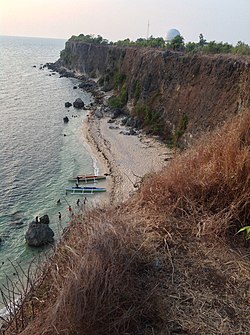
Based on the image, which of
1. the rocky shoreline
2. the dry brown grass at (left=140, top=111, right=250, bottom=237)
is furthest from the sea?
the dry brown grass at (left=140, top=111, right=250, bottom=237)

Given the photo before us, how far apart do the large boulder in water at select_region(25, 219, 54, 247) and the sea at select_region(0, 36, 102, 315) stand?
31 cm

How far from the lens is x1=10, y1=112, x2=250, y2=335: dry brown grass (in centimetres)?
438

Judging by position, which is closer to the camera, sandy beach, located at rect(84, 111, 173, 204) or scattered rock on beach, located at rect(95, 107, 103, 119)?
sandy beach, located at rect(84, 111, 173, 204)

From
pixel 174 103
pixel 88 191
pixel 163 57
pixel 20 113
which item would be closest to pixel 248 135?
pixel 88 191

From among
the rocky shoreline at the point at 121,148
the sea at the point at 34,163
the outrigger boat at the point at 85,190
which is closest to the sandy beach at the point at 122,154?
the rocky shoreline at the point at 121,148

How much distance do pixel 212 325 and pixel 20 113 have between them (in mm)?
44065

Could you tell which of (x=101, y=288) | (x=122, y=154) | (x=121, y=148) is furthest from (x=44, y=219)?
(x=101, y=288)

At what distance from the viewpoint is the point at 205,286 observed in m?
5.05

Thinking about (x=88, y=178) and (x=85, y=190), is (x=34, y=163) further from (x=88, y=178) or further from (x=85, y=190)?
(x=85, y=190)

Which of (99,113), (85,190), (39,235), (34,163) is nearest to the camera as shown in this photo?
(39,235)

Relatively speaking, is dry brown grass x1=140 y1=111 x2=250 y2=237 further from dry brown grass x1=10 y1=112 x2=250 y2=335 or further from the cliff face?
the cliff face

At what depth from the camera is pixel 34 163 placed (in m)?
28.1

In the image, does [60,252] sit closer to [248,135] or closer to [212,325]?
[212,325]

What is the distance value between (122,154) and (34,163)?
22.9 feet
